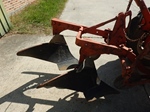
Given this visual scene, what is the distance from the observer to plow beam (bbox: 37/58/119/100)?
8.91 ft

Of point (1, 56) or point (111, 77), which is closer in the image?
point (111, 77)

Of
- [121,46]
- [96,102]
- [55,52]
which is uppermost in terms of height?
[121,46]

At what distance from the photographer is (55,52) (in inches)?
128

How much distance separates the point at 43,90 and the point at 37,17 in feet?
9.38

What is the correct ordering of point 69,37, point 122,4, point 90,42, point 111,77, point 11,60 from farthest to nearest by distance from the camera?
point 122,4, point 69,37, point 11,60, point 111,77, point 90,42

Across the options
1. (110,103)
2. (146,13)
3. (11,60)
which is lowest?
(110,103)

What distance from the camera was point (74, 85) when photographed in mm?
2783

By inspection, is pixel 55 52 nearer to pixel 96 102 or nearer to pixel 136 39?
pixel 96 102

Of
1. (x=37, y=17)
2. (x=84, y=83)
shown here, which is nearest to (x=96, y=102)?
(x=84, y=83)

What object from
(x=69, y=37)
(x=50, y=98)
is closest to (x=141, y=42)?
(x=50, y=98)

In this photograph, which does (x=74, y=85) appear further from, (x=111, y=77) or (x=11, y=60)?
(x=11, y=60)

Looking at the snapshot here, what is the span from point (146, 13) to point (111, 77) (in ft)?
3.98

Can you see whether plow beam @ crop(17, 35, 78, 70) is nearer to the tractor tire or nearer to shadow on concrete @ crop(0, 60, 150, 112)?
shadow on concrete @ crop(0, 60, 150, 112)

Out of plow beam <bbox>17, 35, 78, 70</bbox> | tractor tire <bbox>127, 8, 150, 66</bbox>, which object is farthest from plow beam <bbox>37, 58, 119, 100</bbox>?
tractor tire <bbox>127, 8, 150, 66</bbox>
